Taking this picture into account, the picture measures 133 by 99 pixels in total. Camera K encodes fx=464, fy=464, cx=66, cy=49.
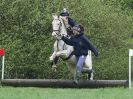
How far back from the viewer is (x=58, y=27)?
11.7 m

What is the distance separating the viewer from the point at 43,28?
15.1 m

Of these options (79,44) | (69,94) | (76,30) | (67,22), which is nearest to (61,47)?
(79,44)

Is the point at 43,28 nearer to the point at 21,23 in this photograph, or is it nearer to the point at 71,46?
the point at 21,23

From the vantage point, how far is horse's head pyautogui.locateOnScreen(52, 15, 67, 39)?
1162 centimetres

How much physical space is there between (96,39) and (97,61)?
74 cm

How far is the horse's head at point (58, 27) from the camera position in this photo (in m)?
11.6

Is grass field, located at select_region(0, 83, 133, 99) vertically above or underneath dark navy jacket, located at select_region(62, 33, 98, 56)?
underneath

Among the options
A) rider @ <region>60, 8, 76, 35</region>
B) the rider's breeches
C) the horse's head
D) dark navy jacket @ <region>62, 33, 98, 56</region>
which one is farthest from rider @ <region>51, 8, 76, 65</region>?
the rider's breeches

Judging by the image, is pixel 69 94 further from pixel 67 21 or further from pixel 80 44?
pixel 67 21

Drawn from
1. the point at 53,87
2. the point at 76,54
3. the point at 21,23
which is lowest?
the point at 53,87

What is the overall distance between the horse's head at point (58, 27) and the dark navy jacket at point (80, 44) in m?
0.18

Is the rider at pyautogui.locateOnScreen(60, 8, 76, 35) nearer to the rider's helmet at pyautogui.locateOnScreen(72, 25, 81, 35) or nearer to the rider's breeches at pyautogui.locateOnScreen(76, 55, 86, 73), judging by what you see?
the rider's helmet at pyautogui.locateOnScreen(72, 25, 81, 35)

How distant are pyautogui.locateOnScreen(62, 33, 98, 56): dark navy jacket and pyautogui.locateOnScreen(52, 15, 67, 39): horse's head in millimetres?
184

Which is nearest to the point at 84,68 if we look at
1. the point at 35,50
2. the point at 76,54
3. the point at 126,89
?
the point at 76,54
